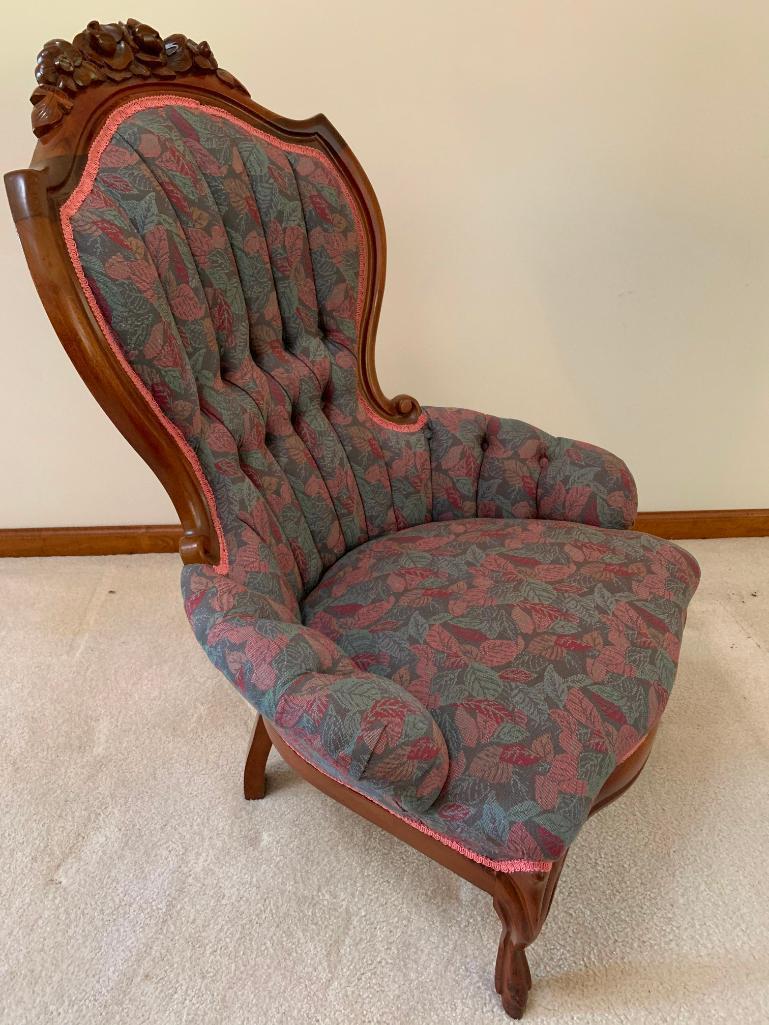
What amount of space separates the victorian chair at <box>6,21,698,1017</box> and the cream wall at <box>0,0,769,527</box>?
488 mm

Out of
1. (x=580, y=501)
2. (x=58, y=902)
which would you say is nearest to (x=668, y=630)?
(x=580, y=501)

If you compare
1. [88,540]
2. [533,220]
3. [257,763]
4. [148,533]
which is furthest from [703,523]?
[88,540]

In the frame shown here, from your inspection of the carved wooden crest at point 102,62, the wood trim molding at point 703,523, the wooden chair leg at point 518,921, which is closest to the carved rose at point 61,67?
the carved wooden crest at point 102,62

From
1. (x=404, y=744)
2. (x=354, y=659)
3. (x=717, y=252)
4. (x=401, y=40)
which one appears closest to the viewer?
(x=404, y=744)

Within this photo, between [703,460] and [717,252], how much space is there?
0.58m

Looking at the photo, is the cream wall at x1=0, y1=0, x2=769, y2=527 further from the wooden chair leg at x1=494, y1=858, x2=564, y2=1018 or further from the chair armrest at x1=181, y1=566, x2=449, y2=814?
the wooden chair leg at x1=494, y1=858, x2=564, y2=1018

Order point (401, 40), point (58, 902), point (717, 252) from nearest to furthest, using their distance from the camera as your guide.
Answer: point (58, 902), point (401, 40), point (717, 252)

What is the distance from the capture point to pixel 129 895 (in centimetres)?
113

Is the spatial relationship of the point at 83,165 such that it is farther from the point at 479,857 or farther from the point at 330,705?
the point at 479,857

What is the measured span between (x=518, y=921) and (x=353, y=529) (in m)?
0.67

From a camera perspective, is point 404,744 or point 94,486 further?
point 94,486

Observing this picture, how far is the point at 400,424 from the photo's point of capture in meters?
1.35

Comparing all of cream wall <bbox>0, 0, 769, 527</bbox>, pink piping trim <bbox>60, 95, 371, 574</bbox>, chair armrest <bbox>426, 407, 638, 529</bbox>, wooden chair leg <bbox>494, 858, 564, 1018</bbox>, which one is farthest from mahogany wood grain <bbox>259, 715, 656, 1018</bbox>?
cream wall <bbox>0, 0, 769, 527</bbox>

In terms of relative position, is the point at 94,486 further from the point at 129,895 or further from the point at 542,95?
the point at 542,95
